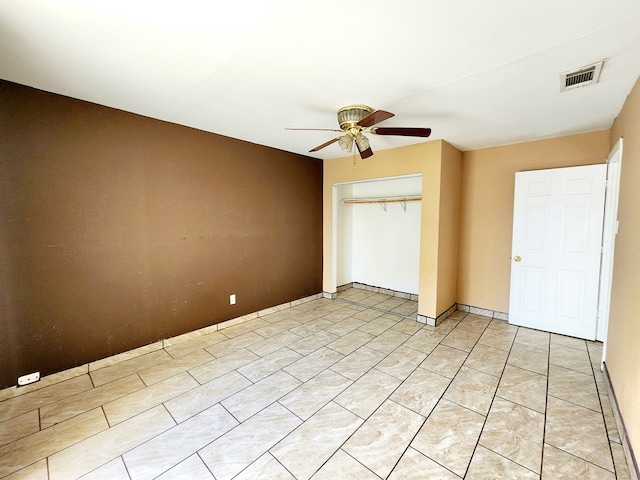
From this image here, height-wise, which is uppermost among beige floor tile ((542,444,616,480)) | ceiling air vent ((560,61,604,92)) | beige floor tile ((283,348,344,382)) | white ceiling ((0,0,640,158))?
white ceiling ((0,0,640,158))

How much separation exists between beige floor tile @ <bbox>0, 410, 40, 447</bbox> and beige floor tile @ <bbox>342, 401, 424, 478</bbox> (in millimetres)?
2201

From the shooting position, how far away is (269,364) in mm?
2752

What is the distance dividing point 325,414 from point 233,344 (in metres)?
1.54

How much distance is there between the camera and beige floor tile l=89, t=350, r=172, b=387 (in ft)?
8.23

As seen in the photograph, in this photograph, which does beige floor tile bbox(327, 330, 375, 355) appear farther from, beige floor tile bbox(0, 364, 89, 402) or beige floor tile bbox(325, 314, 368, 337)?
beige floor tile bbox(0, 364, 89, 402)

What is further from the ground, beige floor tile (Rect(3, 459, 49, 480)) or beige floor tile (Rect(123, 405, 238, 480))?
beige floor tile (Rect(123, 405, 238, 480))

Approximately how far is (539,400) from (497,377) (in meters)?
0.34

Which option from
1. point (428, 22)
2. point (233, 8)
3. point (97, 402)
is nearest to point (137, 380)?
point (97, 402)

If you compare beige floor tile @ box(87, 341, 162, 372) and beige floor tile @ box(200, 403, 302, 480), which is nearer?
beige floor tile @ box(200, 403, 302, 480)

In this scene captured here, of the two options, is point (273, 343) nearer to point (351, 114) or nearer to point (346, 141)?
point (346, 141)

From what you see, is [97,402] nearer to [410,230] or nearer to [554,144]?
[410,230]

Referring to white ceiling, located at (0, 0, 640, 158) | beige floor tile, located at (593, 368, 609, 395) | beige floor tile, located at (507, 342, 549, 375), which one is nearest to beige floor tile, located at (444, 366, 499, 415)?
beige floor tile, located at (507, 342, 549, 375)

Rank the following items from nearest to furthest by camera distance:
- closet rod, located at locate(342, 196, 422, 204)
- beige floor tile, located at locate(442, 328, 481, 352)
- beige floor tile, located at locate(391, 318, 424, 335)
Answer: beige floor tile, located at locate(442, 328, 481, 352) < beige floor tile, located at locate(391, 318, 424, 335) < closet rod, located at locate(342, 196, 422, 204)

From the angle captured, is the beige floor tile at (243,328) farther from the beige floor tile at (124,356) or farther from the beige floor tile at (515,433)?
the beige floor tile at (515,433)
